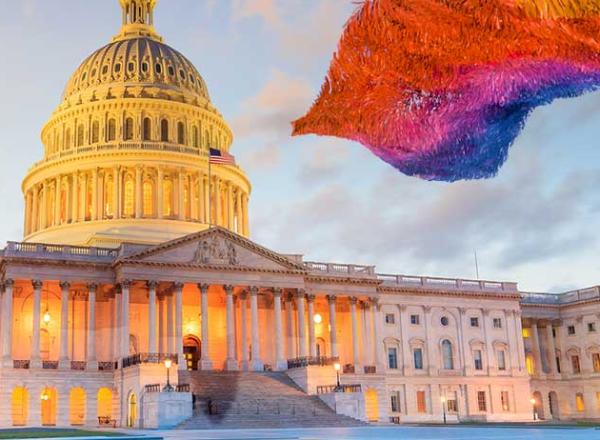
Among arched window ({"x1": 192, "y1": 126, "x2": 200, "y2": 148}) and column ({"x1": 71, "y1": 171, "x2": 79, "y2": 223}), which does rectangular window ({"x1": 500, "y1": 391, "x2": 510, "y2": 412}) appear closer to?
arched window ({"x1": 192, "y1": 126, "x2": 200, "y2": 148})

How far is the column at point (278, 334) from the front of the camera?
243ft

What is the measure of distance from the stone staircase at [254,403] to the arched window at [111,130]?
36.2 metres

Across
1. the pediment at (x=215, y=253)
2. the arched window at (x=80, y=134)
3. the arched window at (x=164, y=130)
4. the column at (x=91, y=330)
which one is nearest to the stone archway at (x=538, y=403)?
the pediment at (x=215, y=253)

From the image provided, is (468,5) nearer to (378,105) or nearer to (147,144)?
(378,105)

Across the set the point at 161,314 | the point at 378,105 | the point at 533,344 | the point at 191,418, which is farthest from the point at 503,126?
the point at 533,344

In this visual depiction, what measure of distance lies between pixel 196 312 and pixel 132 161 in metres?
22.8

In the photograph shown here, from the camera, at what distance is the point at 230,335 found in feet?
242

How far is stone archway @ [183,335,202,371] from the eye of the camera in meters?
78.8

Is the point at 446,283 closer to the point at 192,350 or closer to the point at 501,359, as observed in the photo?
the point at 501,359

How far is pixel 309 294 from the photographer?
263 feet

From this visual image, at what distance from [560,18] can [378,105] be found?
1098 mm

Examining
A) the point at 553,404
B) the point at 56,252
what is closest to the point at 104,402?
the point at 56,252

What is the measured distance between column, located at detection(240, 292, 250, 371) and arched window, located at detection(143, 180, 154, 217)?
822 inches

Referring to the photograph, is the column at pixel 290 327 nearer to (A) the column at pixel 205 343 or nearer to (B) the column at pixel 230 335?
(B) the column at pixel 230 335
